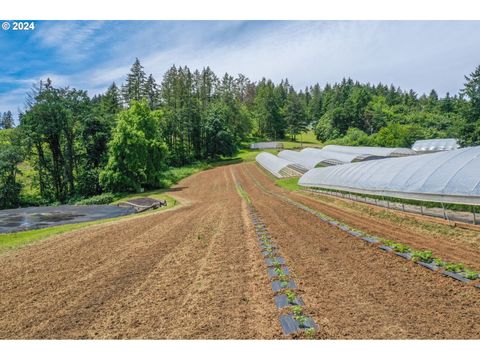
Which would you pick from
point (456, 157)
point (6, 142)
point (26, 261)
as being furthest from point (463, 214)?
point (6, 142)

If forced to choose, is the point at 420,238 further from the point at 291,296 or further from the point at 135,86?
the point at 135,86

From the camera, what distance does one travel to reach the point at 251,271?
815 cm

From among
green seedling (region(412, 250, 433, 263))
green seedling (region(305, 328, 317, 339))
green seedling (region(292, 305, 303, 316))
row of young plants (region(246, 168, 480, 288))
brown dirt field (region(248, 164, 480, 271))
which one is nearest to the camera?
green seedling (region(305, 328, 317, 339))

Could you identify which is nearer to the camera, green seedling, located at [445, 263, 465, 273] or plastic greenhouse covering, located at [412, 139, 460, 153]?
green seedling, located at [445, 263, 465, 273]

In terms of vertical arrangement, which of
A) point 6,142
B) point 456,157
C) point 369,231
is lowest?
point 369,231

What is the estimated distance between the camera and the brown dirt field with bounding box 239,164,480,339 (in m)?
4.94

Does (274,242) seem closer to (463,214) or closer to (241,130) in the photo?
(463,214)

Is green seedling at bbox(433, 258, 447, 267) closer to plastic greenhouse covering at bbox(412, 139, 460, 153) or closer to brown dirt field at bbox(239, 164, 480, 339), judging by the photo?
brown dirt field at bbox(239, 164, 480, 339)

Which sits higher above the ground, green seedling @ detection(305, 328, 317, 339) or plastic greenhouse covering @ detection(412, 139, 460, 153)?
plastic greenhouse covering @ detection(412, 139, 460, 153)

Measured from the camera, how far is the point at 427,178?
43.3ft

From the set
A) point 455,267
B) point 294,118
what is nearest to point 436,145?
point 294,118

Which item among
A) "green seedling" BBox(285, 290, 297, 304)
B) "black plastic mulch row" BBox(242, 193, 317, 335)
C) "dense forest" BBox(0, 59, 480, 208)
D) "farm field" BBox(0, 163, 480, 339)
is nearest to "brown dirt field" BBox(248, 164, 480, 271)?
"farm field" BBox(0, 163, 480, 339)

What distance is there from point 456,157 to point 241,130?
81935 millimetres

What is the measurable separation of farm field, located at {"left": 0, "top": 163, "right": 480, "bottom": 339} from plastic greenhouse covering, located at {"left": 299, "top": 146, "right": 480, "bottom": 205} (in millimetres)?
1756
